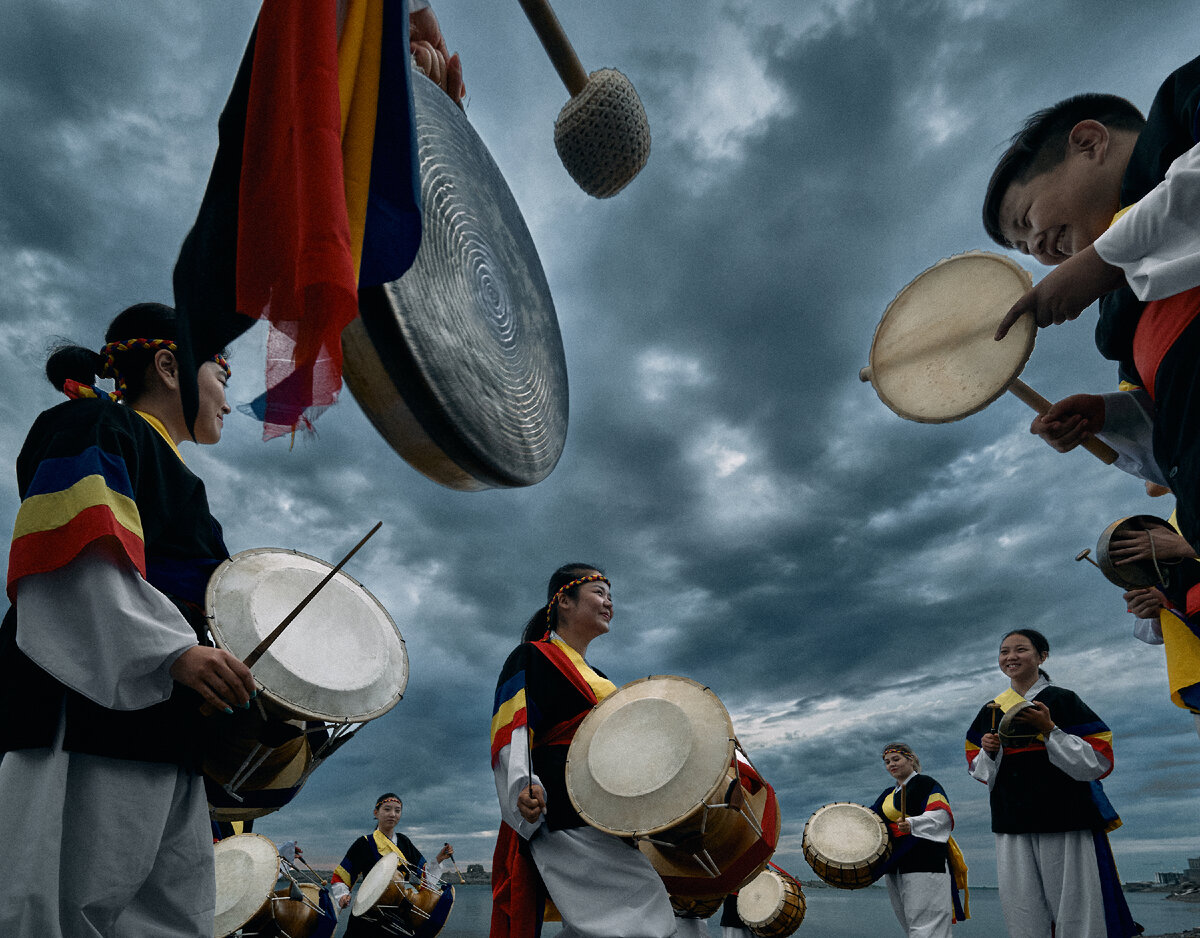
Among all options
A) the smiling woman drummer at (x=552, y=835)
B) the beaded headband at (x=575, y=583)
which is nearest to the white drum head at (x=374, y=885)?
the smiling woman drummer at (x=552, y=835)

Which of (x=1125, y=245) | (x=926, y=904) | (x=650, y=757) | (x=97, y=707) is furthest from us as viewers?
(x=926, y=904)

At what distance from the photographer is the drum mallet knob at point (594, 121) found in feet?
6.42

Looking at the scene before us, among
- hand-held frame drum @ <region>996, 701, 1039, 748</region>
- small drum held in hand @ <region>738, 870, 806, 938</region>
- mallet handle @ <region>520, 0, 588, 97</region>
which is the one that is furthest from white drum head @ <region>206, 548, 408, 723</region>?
small drum held in hand @ <region>738, 870, 806, 938</region>

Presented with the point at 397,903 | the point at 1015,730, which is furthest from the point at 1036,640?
the point at 397,903

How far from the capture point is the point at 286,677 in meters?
1.93

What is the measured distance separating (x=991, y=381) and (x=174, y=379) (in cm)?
232

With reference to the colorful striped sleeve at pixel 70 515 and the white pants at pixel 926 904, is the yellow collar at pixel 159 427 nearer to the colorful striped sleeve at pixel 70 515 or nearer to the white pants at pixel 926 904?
the colorful striped sleeve at pixel 70 515

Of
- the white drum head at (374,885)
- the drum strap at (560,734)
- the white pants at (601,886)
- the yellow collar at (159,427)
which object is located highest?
the yellow collar at (159,427)

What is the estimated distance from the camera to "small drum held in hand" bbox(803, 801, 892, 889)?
6.41 m

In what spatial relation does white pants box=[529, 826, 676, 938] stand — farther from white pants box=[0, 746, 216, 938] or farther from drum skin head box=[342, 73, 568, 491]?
drum skin head box=[342, 73, 568, 491]

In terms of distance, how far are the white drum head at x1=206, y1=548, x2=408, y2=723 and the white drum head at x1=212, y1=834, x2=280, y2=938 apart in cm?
428

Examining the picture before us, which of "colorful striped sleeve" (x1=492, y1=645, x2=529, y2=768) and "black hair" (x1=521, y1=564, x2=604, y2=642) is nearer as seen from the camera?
"colorful striped sleeve" (x1=492, y1=645, x2=529, y2=768)

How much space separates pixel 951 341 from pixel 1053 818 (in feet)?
11.6

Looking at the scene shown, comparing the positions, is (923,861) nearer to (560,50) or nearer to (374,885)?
(374,885)
